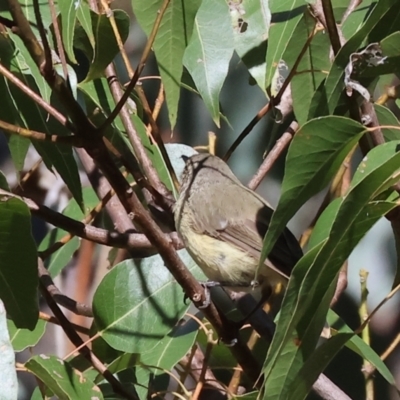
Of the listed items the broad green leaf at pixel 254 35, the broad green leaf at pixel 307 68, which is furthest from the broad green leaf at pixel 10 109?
the broad green leaf at pixel 307 68

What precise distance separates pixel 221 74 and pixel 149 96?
1.75 m

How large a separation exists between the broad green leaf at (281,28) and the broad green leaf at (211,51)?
3.4 inches

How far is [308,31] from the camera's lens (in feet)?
5.08

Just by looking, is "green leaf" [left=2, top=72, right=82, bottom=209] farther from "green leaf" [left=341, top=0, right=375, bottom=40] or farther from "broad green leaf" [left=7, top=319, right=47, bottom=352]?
"green leaf" [left=341, top=0, right=375, bottom=40]

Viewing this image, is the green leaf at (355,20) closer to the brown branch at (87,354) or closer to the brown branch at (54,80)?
the brown branch at (54,80)

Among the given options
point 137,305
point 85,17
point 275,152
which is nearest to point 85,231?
point 137,305

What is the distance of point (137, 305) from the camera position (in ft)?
5.10

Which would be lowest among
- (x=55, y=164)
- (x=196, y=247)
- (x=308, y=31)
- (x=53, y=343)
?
(x=53, y=343)

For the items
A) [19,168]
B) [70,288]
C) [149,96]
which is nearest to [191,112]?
[149,96]

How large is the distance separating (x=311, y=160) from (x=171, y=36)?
518 mm

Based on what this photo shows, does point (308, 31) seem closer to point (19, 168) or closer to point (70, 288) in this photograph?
point (19, 168)

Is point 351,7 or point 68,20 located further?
point 351,7

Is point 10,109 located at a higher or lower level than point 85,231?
higher

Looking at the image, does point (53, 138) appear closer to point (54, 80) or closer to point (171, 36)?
point (54, 80)
